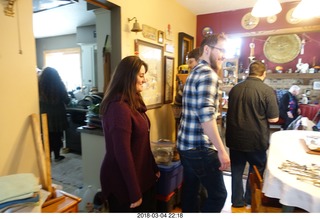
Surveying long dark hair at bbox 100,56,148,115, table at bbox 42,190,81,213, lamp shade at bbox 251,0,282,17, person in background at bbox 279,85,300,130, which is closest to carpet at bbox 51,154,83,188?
table at bbox 42,190,81,213

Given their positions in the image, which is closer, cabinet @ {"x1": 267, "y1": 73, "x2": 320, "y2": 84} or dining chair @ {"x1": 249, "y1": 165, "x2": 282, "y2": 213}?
dining chair @ {"x1": 249, "y1": 165, "x2": 282, "y2": 213}

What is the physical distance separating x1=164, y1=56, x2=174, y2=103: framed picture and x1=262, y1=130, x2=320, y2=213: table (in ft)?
5.05

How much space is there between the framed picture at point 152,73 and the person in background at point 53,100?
3.76 feet

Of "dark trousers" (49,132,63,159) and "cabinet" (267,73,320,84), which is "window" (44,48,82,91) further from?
"cabinet" (267,73,320,84)

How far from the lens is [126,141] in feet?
3.76

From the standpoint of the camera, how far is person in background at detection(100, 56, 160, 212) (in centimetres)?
115

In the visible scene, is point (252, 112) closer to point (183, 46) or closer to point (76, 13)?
point (183, 46)

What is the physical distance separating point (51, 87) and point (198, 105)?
2.15 meters

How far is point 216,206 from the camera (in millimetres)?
1514

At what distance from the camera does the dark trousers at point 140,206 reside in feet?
4.13

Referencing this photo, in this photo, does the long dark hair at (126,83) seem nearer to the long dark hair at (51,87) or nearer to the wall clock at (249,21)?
the long dark hair at (51,87)

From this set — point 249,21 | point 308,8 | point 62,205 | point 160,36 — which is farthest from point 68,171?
point 249,21

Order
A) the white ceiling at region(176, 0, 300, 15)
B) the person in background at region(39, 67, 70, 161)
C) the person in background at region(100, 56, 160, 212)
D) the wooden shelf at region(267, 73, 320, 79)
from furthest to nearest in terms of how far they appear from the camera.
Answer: the wooden shelf at region(267, 73, 320, 79)
the white ceiling at region(176, 0, 300, 15)
the person in background at region(39, 67, 70, 161)
the person in background at region(100, 56, 160, 212)

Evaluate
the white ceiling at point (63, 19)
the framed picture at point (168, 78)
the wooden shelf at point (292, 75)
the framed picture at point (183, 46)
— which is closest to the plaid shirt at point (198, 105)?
the framed picture at point (168, 78)
